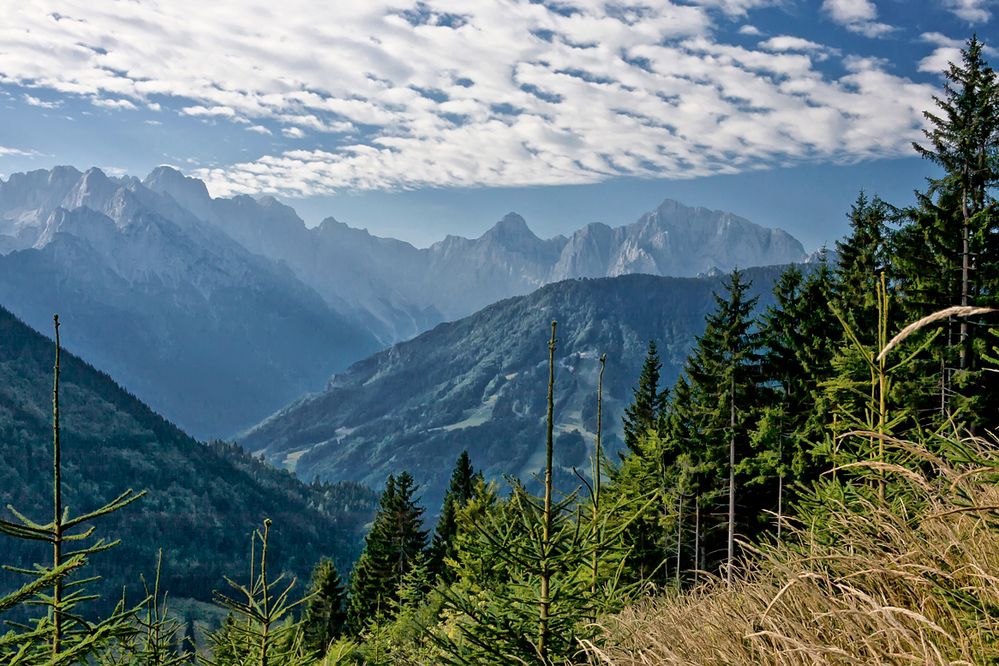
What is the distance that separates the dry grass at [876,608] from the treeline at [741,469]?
0.09 m

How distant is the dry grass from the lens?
2318 millimetres

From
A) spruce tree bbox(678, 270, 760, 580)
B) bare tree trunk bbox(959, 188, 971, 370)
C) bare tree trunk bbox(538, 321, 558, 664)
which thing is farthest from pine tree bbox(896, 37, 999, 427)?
bare tree trunk bbox(538, 321, 558, 664)

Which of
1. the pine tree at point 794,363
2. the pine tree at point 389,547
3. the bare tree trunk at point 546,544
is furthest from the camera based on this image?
the pine tree at point 389,547

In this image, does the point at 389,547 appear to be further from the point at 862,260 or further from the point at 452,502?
the point at 862,260

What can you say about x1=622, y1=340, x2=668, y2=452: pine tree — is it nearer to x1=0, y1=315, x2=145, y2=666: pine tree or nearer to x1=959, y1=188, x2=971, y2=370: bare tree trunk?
x1=959, y1=188, x2=971, y2=370: bare tree trunk

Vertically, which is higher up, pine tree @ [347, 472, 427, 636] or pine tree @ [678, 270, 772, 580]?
pine tree @ [678, 270, 772, 580]

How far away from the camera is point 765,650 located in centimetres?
270

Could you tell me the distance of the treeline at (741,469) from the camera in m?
5.02

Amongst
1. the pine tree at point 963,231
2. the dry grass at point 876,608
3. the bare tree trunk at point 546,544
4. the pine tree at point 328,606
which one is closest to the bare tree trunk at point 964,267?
the pine tree at point 963,231

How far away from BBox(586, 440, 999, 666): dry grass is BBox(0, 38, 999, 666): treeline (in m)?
0.09

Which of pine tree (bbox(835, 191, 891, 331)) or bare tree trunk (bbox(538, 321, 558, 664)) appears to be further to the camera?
pine tree (bbox(835, 191, 891, 331))

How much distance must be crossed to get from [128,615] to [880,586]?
5179mm

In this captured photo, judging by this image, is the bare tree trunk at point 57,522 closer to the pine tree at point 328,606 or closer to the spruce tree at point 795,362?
the spruce tree at point 795,362

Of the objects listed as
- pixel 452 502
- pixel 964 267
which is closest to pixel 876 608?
pixel 964 267
